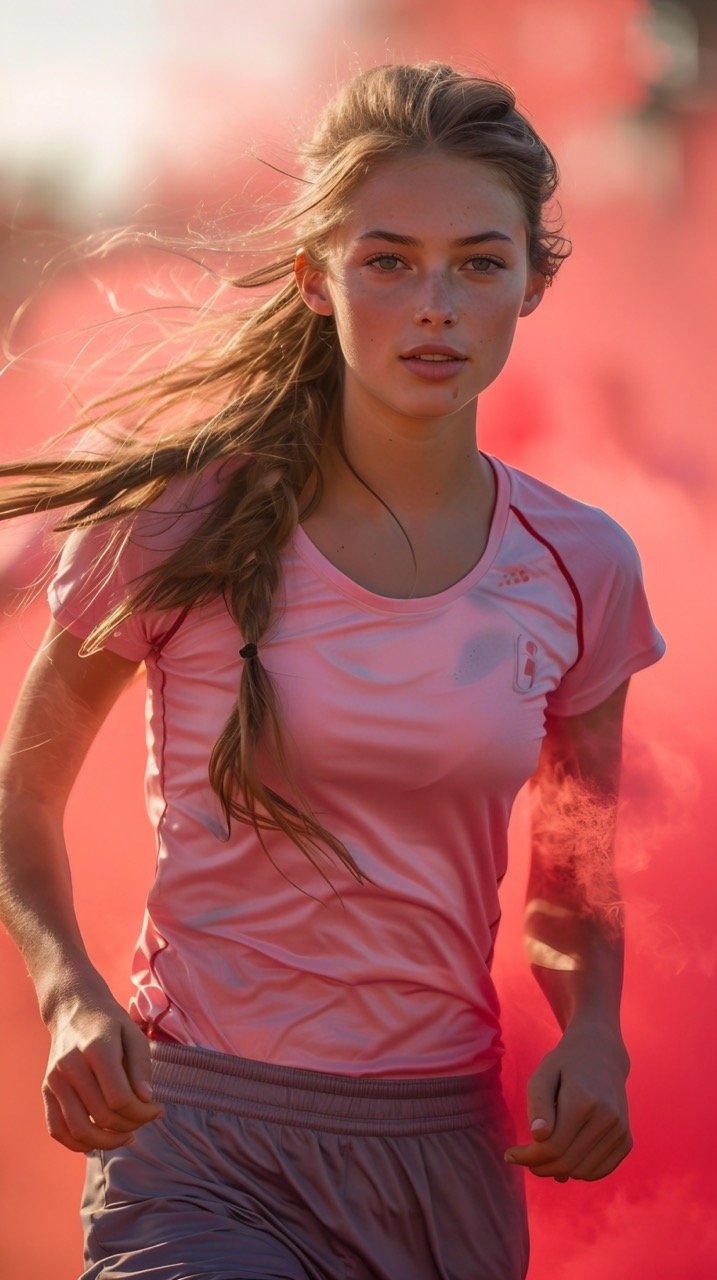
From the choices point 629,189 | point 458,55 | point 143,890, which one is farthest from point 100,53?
point 143,890

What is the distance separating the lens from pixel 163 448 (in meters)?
2.12

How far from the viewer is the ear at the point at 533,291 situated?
215 cm

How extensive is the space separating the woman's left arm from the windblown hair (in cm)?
35

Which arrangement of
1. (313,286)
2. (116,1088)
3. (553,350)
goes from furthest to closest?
(553,350) < (313,286) < (116,1088)

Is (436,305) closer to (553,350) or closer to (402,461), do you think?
(402,461)

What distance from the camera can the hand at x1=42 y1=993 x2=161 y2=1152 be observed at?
Result: 166cm

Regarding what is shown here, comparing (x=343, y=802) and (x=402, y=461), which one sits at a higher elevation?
(x=402, y=461)

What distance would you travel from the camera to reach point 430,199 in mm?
1976

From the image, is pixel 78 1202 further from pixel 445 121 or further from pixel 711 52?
pixel 711 52

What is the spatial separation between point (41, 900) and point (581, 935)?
2.22 feet

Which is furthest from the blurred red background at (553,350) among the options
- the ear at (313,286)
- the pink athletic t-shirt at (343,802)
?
the pink athletic t-shirt at (343,802)

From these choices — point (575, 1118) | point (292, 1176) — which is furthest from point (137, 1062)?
point (575, 1118)

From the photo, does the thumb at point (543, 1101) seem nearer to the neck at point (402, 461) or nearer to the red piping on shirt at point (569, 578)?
the red piping on shirt at point (569, 578)

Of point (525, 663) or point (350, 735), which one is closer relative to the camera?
Result: point (350, 735)
